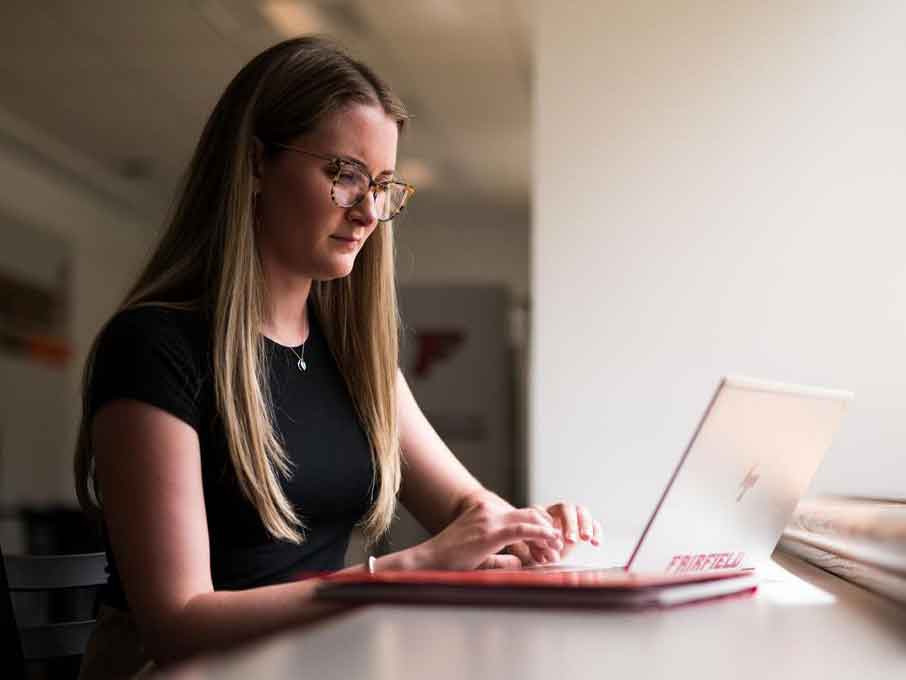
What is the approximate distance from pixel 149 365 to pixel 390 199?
524 mm

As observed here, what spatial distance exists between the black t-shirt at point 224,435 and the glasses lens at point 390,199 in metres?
0.22

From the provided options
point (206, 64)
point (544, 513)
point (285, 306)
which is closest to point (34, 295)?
point (206, 64)

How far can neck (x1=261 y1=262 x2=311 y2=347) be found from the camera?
5.78ft

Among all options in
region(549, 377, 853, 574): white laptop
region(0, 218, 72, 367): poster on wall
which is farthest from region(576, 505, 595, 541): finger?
region(0, 218, 72, 367): poster on wall

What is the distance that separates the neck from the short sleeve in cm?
21

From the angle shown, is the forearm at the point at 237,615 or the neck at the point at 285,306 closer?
the forearm at the point at 237,615

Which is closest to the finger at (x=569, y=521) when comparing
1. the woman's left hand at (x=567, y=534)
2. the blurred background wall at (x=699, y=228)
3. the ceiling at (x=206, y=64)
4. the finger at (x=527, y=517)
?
the woman's left hand at (x=567, y=534)

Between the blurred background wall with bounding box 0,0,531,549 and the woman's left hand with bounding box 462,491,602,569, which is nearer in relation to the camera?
the woman's left hand with bounding box 462,491,602,569

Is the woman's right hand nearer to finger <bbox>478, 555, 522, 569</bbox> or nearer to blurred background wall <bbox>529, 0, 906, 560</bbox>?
finger <bbox>478, 555, 522, 569</bbox>

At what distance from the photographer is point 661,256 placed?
3.75 m

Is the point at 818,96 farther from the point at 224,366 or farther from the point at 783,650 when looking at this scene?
the point at 783,650

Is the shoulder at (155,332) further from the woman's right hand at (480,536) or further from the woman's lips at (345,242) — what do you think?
the woman's right hand at (480,536)

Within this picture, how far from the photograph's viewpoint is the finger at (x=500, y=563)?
5.00 feet

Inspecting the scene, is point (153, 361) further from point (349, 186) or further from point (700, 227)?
point (700, 227)
